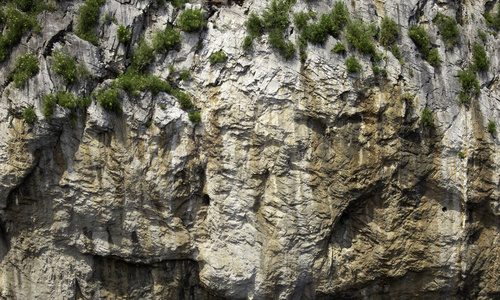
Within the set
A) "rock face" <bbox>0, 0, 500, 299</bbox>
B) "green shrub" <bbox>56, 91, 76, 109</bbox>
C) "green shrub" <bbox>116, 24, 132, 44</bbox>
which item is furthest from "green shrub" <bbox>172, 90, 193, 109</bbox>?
"green shrub" <bbox>56, 91, 76, 109</bbox>

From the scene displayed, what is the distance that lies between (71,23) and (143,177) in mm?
3885

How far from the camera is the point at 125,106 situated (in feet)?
35.4

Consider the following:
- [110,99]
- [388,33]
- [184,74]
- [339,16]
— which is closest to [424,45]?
[388,33]

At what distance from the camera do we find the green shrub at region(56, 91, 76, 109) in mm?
10516

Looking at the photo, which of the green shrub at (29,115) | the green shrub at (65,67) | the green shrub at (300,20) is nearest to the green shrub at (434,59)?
the green shrub at (300,20)

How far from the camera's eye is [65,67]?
10.7 meters

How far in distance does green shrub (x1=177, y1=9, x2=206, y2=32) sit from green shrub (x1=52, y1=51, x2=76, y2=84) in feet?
8.42

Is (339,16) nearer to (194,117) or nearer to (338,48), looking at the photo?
(338,48)

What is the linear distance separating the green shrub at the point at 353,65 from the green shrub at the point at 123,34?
16.4ft

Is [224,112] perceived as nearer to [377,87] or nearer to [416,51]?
[377,87]

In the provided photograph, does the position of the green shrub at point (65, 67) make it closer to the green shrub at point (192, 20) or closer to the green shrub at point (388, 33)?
the green shrub at point (192, 20)

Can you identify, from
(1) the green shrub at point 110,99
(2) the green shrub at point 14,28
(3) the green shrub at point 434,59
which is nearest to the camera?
(1) the green shrub at point 110,99

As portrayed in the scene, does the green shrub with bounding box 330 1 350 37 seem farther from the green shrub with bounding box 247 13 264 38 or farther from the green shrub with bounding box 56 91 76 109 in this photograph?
the green shrub with bounding box 56 91 76 109

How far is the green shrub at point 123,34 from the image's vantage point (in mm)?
11070
